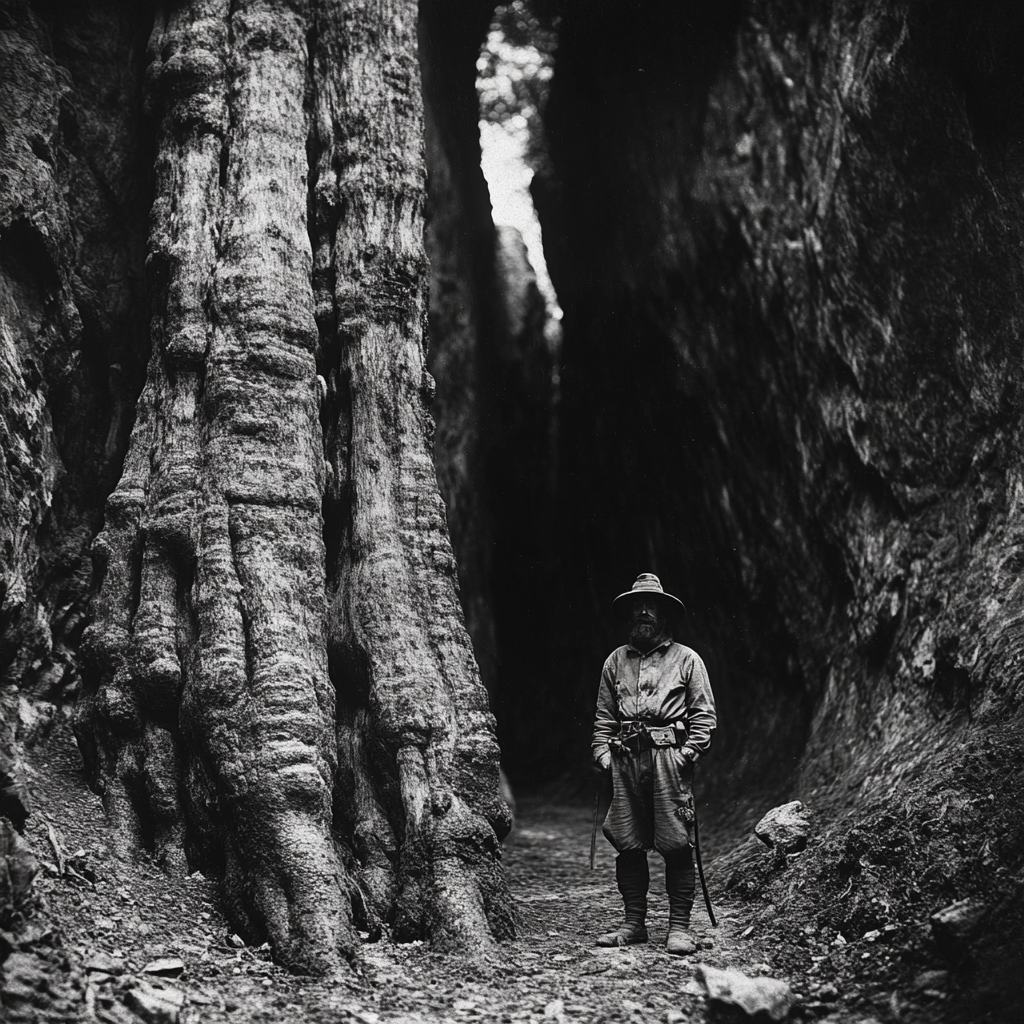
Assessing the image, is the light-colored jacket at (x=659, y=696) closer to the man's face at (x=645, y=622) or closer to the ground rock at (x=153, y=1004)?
the man's face at (x=645, y=622)

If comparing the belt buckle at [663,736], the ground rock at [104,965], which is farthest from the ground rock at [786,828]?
the ground rock at [104,965]

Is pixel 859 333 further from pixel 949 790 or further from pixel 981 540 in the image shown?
pixel 949 790

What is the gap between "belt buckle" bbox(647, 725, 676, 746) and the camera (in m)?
5.13

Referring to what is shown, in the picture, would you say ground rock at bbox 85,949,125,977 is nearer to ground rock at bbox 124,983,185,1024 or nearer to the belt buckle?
ground rock at bbox 124,983,185,1024

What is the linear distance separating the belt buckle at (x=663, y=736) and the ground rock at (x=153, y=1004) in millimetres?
2568

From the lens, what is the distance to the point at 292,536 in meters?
5.39

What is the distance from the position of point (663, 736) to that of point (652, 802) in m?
0.35

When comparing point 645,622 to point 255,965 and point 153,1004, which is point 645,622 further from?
point 153,1004

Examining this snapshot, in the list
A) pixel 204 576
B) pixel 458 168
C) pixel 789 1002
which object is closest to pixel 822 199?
pixel 458 168

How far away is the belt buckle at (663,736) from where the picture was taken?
16.8 ft

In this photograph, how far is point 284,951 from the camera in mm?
4277

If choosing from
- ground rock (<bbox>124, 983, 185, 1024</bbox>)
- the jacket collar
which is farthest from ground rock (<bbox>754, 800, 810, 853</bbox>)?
ground rock (<bbox>124, 983, 185, 1024</bbox>)

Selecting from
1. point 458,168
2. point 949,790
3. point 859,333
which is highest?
point 458,168

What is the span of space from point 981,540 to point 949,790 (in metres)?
2.19
